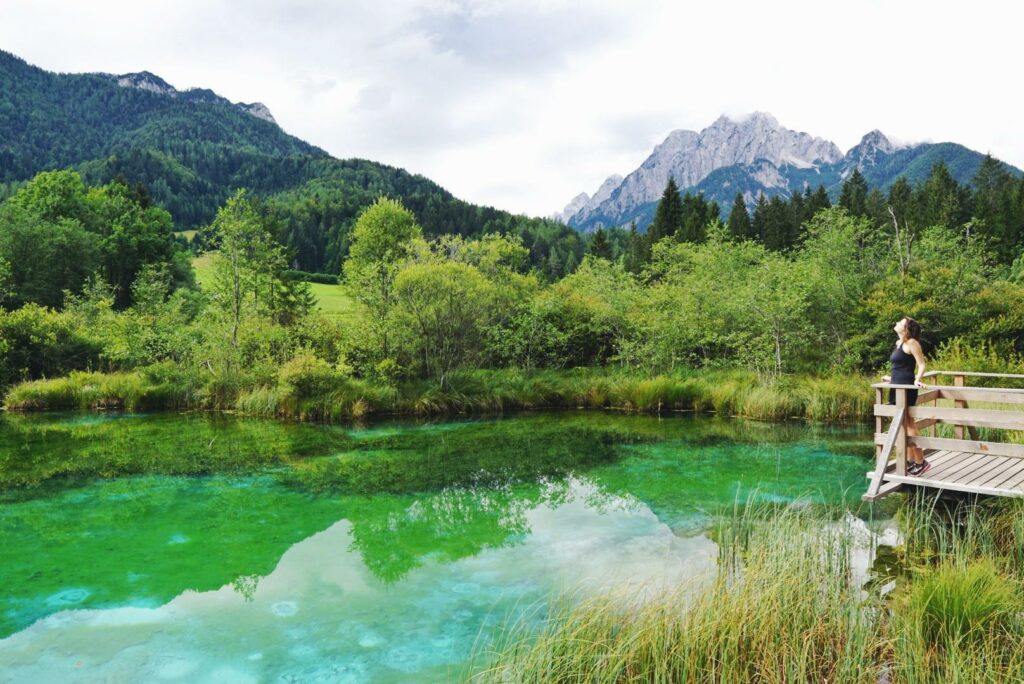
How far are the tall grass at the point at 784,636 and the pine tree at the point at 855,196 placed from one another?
66.9 m

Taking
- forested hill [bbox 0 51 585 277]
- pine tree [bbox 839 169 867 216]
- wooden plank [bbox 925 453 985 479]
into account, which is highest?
forested hill [bbox 0 51 585 277]

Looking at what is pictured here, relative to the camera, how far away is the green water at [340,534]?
5.40 meters

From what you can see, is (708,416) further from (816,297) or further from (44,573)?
(44,573)

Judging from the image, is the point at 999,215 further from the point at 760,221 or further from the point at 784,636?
the point at 784,636

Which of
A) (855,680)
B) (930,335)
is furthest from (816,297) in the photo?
(855,680)

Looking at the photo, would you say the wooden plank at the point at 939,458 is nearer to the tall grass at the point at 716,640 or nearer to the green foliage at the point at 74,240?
the tall grass at the point at 716,640

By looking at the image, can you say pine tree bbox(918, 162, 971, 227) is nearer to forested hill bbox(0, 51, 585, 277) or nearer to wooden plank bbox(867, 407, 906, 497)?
forested hill bbox(0, 51, 585, 277)

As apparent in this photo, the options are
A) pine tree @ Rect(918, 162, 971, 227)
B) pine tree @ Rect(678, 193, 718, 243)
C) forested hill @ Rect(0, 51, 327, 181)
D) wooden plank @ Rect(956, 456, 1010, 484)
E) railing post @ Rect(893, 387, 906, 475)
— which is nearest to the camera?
wooden plank @ Rect(956, 456, 1010, 484)

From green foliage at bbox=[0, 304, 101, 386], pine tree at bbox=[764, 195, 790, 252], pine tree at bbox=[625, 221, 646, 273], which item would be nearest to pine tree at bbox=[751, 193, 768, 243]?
pine tree at bbox=[764, 195, 790, 252]

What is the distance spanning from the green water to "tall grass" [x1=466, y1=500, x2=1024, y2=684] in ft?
3.73

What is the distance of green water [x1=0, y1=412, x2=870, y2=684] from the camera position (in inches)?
213

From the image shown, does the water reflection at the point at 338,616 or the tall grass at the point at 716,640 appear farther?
the water reflection at the point at 338,616

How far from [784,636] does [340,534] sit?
625 cm

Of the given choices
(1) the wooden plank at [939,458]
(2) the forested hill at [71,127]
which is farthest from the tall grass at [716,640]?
(2) the forested hill at [71,127]
